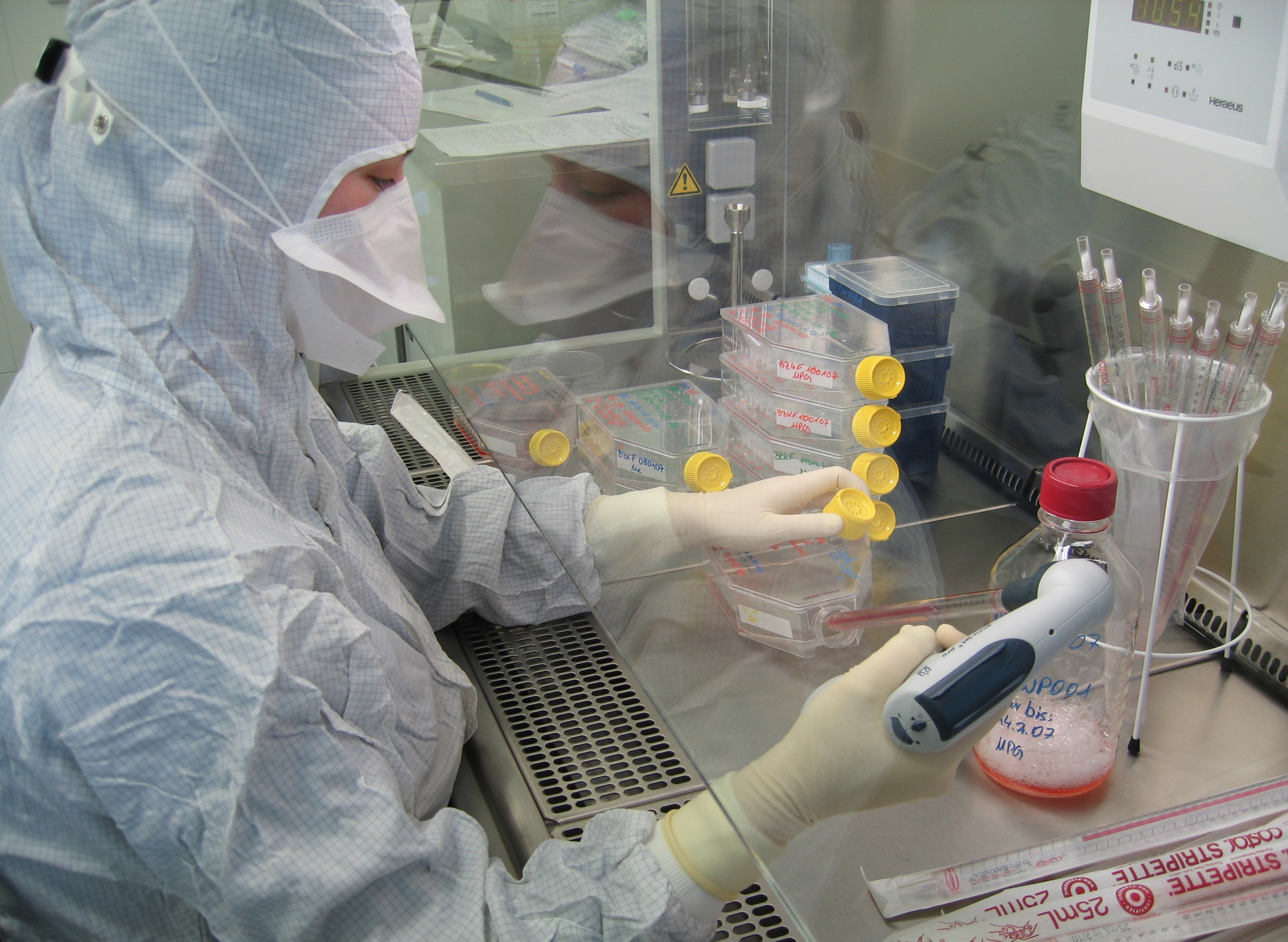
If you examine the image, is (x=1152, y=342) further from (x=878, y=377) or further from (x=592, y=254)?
(x=592, y=254)

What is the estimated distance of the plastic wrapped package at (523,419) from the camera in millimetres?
1310

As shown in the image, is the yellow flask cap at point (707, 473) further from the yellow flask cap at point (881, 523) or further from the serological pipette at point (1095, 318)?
the serological pipette at point (1095, 318)

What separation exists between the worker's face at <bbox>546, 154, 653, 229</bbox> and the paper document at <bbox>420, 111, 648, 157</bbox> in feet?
0.14

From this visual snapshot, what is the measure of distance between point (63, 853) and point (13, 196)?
21.8 inches

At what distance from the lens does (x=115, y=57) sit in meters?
0.87

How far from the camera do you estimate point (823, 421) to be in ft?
3.79

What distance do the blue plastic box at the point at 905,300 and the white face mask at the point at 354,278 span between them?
1.70 feet

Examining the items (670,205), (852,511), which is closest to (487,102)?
(670,205)

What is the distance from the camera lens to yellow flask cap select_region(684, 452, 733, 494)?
1156mm

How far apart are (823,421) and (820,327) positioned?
0.50ft

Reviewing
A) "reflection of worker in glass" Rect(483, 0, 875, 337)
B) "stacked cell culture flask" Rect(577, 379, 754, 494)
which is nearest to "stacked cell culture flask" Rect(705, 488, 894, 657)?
"stacked cell culture flask" Rect(577, 379, 754, 494)

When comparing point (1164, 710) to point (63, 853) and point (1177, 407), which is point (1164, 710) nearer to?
point (1177, 407)

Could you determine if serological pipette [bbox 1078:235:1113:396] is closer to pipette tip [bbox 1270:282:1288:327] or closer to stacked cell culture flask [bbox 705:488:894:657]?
pipette tip [bbox 1270:282:1288:327]

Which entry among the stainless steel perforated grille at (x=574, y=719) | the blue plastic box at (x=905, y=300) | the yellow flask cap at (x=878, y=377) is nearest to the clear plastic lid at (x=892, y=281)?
the blue plastic box at (x=905, y=300)
